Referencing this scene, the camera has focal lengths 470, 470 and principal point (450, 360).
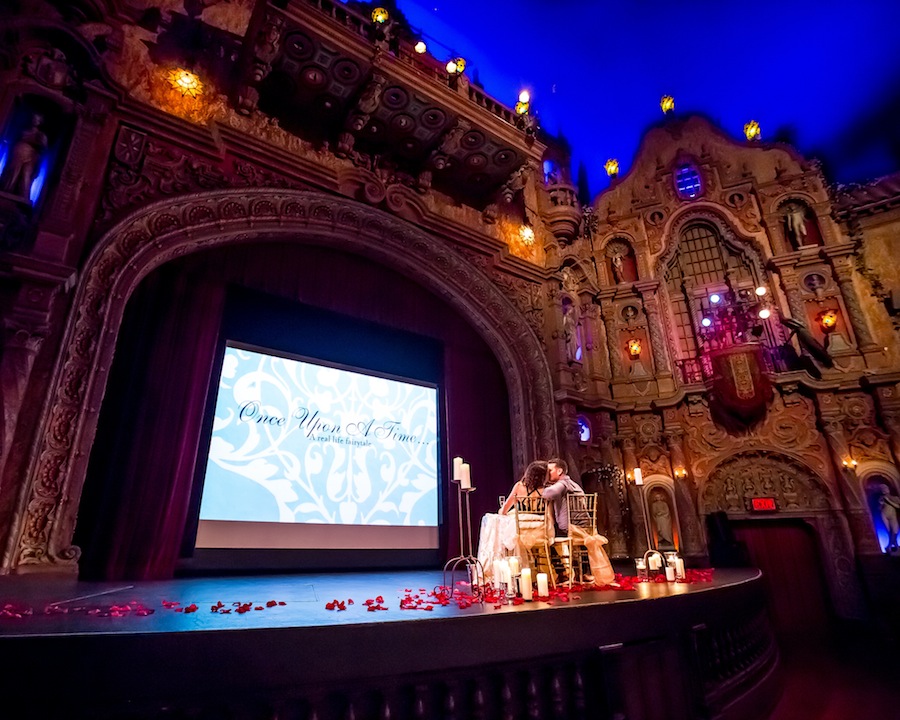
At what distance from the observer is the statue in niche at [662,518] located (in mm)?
9820

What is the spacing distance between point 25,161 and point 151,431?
3313mm

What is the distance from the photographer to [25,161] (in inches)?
206

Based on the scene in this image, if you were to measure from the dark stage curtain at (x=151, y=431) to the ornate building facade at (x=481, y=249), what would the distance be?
236mm

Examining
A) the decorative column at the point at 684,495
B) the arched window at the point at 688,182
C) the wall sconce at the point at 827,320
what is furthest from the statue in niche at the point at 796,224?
the decorative column at the point at 684,495

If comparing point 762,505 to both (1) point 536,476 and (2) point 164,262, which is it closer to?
(1) point 536,476

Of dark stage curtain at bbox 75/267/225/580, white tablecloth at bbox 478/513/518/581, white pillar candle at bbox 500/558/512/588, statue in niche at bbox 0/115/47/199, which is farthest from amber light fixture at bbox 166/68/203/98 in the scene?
white pillar candle at bbox 500/558/512/588

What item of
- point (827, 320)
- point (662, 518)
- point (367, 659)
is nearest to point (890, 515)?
point (662, 518)

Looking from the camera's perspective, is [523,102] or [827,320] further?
[827,320]

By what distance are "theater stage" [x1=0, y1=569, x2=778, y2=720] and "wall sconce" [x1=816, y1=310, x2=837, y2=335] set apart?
952cm

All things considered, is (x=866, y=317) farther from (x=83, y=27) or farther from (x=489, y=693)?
(x=83, y=27)

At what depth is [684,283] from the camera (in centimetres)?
1209

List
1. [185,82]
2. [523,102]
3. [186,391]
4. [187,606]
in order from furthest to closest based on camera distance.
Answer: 1. [523,102]
2. [185,82]
3. [186,391]
4. [187,606]

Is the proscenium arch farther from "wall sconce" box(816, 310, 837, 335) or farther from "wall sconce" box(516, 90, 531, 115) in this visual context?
"wall sconce" box(816, 310, 837, 335)

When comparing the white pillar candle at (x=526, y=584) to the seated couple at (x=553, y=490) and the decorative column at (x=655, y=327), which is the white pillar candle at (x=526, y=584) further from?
the decorative column at (x=655, y=327)
